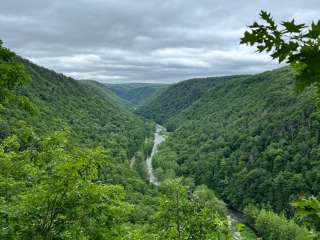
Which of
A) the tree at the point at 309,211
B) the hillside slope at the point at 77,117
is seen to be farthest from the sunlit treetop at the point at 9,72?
the hillside slope at the point at 77,117

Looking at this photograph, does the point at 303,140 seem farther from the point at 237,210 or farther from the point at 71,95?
the point at 71,95

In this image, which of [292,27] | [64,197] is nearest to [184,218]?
[64,197]

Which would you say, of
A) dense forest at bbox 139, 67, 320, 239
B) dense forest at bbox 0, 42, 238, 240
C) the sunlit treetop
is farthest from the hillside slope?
the sunlit treetop

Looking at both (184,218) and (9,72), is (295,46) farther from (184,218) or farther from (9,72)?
(184,218)

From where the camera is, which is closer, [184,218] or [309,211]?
[309,211]

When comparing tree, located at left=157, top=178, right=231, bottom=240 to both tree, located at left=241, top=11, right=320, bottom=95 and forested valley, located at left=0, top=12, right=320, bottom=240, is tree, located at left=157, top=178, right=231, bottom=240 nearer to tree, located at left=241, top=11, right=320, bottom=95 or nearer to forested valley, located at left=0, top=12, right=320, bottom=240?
forested valley, located at left=0, top=12, right=320, bottom=240

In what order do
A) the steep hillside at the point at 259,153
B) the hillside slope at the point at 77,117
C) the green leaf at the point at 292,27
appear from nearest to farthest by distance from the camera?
the green leaf at the point at 292,27 < the steep hillside at the point at 259,153 < the hillside slope at the point at 77,117

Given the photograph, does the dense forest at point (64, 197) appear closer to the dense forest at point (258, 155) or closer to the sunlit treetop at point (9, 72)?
the sunlit treetop at point (9, 72)

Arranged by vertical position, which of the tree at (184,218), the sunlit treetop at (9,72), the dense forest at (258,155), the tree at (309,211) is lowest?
the dense forest at (258,155)
